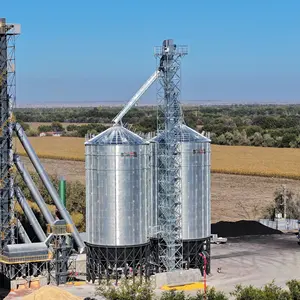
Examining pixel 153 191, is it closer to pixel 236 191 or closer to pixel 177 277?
pixel 177 277

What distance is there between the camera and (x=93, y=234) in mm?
53344

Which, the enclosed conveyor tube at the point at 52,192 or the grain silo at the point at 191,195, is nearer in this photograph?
the grain silo at the point at 191,195

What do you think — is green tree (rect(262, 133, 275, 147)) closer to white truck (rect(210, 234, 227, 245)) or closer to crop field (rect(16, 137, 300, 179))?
crop field (rect(16, 137, 300, 179))

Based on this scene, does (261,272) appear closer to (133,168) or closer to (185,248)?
(185,248)

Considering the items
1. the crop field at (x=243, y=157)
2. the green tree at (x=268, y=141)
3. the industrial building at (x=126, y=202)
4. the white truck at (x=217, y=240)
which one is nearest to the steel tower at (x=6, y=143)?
the industrial building at (x=126, y=202)

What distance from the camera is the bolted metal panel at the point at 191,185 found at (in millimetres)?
55969

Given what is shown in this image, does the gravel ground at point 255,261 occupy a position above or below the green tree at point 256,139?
below

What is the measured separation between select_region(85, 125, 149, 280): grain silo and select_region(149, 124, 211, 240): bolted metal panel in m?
2.49

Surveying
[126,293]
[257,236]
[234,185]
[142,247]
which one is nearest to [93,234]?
[142,247]

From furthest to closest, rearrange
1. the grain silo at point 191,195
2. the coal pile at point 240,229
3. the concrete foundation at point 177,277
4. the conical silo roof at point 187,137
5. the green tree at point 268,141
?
the green tree at point 268,141 < the coal pile at point 240,229 < the conical silo roof at point 187,137 < the grain silo at point 191,195 < the concrete foundation at point 177,277

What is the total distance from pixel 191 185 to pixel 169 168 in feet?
7.83

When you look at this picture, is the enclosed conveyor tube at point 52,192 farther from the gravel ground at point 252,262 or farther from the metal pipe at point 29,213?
the gravel ground at point 252,262

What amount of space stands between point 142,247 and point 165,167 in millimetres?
6178

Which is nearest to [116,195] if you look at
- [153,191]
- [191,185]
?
[153,191]
